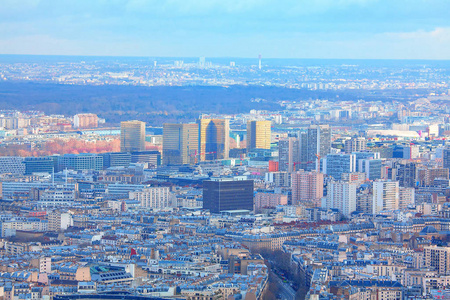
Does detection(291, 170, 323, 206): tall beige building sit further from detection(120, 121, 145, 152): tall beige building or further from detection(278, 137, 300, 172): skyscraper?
detection(120, 121, 145, 152): tall beige building

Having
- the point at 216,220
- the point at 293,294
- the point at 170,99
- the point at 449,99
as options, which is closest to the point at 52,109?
the point at 170,99

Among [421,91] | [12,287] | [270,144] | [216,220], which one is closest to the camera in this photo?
[12,287]

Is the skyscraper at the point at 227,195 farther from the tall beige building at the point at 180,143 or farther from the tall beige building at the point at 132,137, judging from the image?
the tall beige building at the point at 132,137

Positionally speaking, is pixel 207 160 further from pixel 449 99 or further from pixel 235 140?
pixel 449 99

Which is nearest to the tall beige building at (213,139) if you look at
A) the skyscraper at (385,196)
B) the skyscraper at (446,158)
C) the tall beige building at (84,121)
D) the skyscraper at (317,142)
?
the skyscraper at (317,142)

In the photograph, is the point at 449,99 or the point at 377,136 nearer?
the point at 377,136

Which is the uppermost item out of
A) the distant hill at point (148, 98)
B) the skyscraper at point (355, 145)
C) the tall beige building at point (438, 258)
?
the distant hill at point (148, 98)
